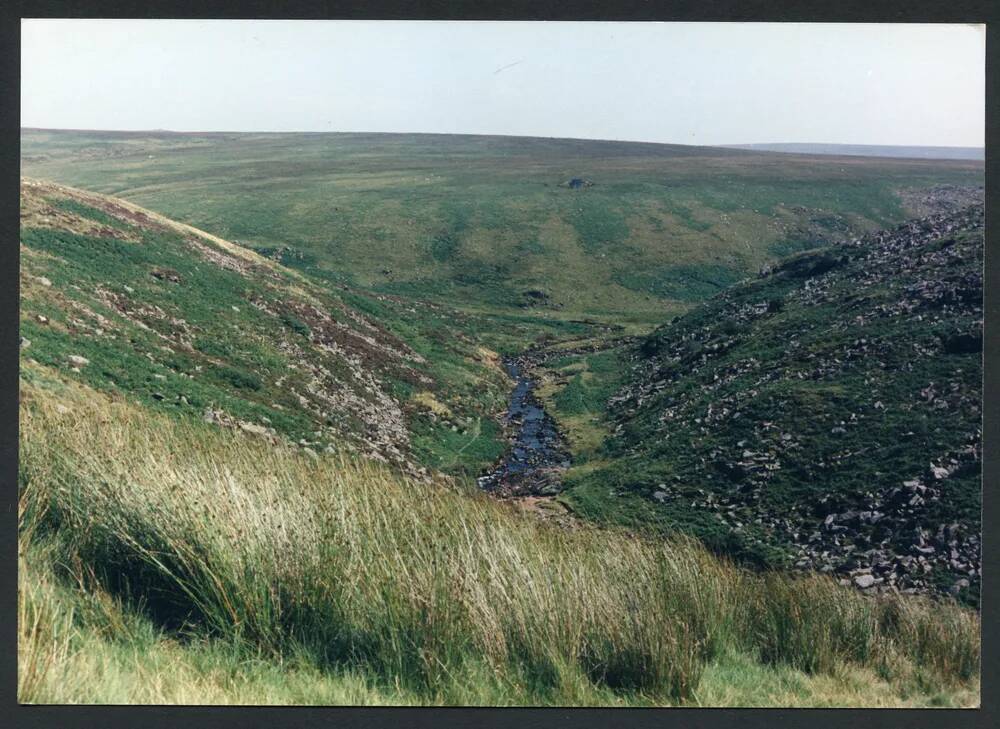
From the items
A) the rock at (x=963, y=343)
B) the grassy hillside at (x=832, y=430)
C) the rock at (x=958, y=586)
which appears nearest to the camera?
the rock at (x=958, y=586)

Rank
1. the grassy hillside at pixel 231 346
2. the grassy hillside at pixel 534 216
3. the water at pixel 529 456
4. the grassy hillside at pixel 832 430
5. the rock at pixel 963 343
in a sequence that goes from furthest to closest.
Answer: the grassy hillside at pixel 534 216
the water at pixel 529 456
the rock at pixel 963 343
the grassy hillside at pixel 231 346
the grassy hillside at pixel 832 430

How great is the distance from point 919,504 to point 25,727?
1299cm

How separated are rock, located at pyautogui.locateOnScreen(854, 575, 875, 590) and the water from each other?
7.15 m

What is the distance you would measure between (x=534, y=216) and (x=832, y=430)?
172ft

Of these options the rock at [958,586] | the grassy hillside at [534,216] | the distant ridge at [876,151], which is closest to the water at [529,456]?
the rock at [958,586]

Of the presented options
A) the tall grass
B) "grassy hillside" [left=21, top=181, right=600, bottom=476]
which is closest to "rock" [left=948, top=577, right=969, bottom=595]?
the tall grass

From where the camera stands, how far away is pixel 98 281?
19.3 m

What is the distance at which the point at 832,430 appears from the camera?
1603 centimetres

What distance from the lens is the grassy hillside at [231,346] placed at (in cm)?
1516

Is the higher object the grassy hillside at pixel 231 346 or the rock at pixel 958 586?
the grassy hillside at pixel 231 346

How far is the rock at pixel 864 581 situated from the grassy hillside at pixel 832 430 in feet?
0.33

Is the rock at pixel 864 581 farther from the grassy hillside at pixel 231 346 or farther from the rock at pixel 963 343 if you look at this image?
the rock at pixel 963 343

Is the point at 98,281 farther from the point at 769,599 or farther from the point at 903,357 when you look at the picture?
the point at 903,357

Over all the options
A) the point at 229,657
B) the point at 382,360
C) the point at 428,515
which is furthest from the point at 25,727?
the point at 382,360
